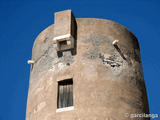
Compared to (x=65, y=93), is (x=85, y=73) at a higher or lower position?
higher

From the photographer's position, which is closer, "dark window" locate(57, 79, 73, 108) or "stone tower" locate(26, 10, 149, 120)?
"stone tower" locate(26, 10, 149, 120)

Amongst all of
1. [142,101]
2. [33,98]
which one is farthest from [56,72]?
[142,101]

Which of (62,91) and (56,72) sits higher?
(56,72)

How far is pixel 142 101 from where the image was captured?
14.8m

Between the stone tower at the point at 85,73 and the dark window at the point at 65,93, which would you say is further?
the dark window at the point at 65,93

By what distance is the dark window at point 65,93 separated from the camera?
1407cm

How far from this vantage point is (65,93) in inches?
565

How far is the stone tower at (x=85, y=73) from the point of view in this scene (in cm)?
1364

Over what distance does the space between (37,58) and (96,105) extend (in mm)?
4733

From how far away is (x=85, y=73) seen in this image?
14.3 meters

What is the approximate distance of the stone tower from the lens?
1364 centimetres

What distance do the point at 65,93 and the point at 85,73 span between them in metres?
1.29

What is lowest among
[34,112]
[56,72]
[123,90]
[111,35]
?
[34,112]

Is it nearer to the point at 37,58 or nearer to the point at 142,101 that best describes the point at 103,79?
the point at 142,101
